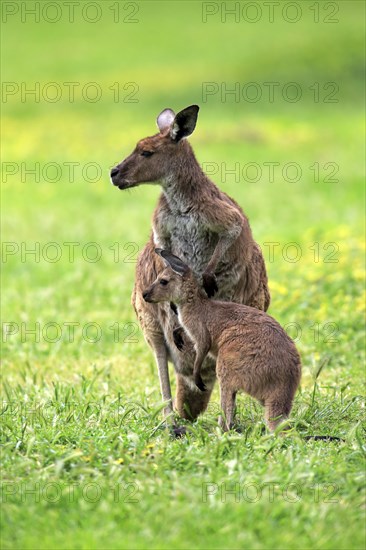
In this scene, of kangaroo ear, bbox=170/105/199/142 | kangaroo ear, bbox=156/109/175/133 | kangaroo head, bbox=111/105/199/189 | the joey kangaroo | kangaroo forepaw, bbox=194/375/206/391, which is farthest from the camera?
kangaroo ear, bbox=156/109/175/133

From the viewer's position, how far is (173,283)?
664 cm

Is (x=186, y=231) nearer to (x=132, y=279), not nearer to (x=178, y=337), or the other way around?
(x=178, y=337)

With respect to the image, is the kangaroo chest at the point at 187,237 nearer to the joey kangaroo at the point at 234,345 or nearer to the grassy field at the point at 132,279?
the joey kangaroo at the point at 234,345

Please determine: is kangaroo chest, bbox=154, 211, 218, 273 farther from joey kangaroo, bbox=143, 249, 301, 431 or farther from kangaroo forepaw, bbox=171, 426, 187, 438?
kangaroo forepaw, bbox=171, 426, 187, 438

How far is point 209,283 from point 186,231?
366mm

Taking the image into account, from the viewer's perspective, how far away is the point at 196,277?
679 cm

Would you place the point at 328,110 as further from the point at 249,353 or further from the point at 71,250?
the point at 249,353

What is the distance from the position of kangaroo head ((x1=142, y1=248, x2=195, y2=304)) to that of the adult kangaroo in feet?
0.39

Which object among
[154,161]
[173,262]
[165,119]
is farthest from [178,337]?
[165,119]

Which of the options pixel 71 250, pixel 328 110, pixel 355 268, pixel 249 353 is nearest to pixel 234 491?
pixel 249 353

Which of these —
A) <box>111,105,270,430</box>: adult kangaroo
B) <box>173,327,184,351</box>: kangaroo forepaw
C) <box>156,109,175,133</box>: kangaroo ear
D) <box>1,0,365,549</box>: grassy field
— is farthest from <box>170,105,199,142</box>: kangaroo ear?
<box>1,0,365,549</box>: grassy field

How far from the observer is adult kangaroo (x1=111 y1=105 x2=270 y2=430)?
6.66m

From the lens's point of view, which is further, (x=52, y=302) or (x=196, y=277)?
(x=52, y=302)

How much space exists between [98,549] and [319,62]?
24.4 metres
